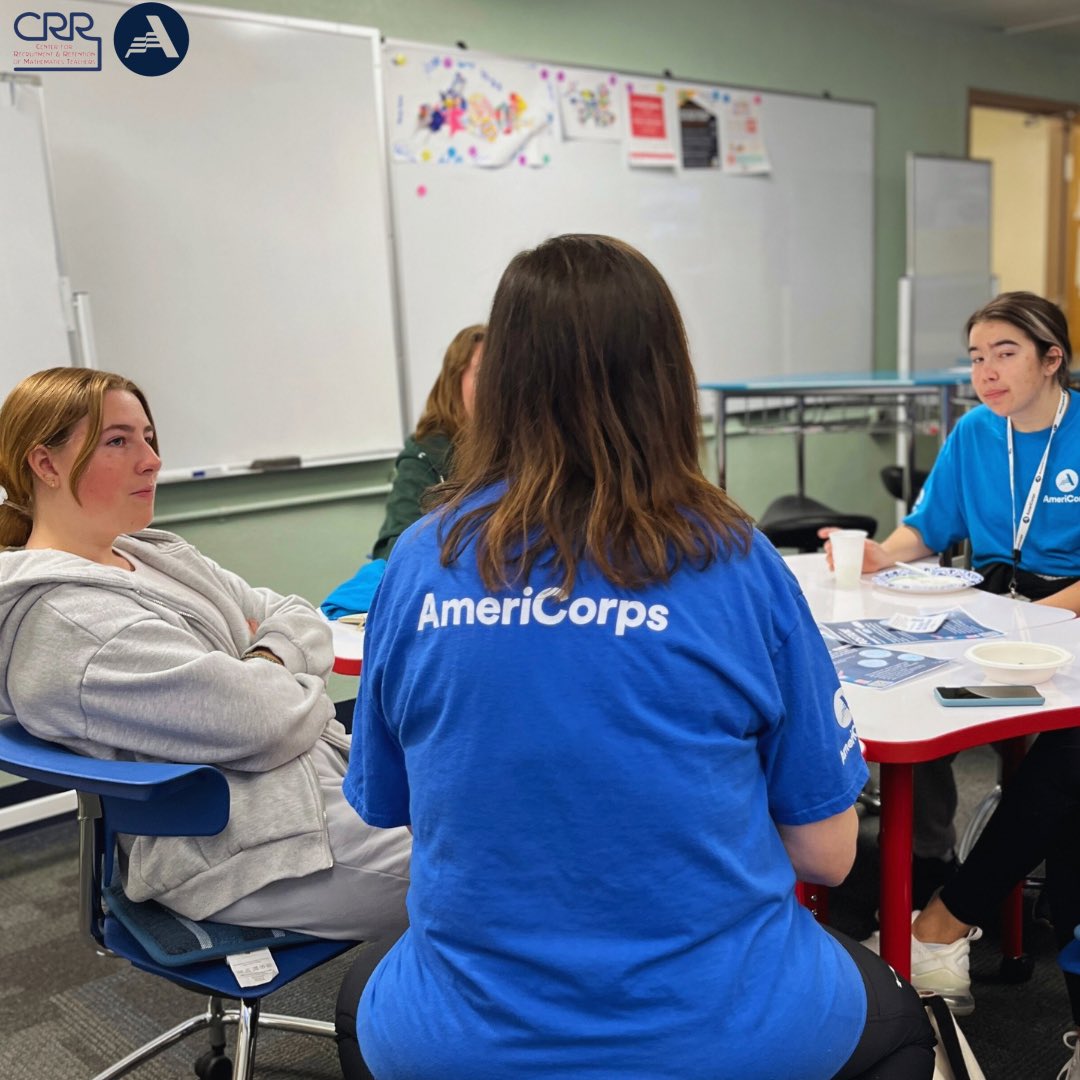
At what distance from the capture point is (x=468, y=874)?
Answer: 91 centimetres

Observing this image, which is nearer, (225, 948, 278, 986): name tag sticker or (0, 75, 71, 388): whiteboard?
(225, 948, 278, 986): name tag sticker

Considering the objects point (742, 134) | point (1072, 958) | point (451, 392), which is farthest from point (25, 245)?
point (742, 134)

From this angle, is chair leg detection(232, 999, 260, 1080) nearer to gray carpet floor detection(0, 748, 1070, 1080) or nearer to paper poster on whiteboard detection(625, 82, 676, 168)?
gray carpet floor detection(0, 748, 1070, 1080)

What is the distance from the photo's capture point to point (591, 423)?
0.93 metres

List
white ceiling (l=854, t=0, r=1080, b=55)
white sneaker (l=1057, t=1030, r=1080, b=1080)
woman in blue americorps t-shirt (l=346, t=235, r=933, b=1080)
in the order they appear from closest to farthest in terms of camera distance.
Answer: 1. woman in blue americorps t-shirt (l=346, t=235, r=933, b=1080)
2. white sneaker (l=1057, t=1030, r=1080, b=1080)
3. white ceiling (l=854, t=0, r=1080, b=55)

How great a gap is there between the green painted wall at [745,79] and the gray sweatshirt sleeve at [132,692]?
2.43 feet

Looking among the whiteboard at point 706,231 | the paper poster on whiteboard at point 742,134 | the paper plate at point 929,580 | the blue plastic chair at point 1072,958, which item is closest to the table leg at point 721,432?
the whiteboard at point 706,231

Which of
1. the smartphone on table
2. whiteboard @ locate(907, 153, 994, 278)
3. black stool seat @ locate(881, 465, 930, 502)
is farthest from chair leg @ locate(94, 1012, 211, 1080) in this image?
whiteboard @ locate(907, 153, 994, 278)

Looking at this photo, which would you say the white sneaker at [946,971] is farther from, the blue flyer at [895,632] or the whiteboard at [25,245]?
the whiteboard at [25,245]

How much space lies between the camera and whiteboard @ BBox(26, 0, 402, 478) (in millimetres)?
3010

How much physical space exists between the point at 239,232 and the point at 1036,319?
221 centimetres

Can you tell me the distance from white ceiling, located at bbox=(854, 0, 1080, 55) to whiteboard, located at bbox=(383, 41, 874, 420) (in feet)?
2.11

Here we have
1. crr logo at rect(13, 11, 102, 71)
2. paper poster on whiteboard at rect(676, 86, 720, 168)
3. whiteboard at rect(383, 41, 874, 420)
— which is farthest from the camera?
paper poster on whiteboard at rect(676, 86, 720, 168)

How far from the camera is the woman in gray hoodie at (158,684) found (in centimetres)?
129
